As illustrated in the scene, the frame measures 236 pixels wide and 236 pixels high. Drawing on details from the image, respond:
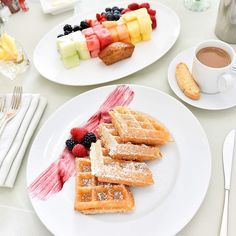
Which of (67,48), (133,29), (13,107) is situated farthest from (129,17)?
(13,107)

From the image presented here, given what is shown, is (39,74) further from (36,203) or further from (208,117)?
(208,117)

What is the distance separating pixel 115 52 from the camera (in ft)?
4.15

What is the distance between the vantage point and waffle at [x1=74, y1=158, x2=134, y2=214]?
85cm

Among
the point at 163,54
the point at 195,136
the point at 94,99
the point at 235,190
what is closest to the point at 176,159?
the point at 195,136

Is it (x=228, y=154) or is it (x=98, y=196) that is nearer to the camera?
(x=98, y=196)

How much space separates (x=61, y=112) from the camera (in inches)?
44.1

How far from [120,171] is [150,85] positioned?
19.2 inches

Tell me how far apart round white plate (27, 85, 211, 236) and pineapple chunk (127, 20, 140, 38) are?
13.0 inches

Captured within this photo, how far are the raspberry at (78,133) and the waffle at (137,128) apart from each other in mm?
110

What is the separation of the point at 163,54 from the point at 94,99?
38cm

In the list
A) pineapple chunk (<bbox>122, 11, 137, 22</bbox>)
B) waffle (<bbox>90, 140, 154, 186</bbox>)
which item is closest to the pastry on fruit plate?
pineapple chunk (<bbox>122, 11, 137, 22</bbox>)

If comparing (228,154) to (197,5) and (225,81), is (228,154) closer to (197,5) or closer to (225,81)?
(225,81)

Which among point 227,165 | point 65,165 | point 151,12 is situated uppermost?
point 151,12

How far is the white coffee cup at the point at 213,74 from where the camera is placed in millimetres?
1055
